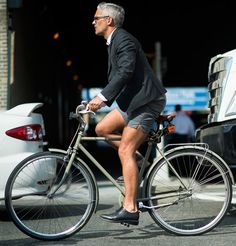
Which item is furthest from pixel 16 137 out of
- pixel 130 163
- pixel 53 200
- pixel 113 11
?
pixel 113 11

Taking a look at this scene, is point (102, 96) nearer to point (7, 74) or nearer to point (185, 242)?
point (185, 242)

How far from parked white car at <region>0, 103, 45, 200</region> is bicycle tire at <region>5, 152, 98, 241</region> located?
78 cm

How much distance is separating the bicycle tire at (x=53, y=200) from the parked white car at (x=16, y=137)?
778 mm

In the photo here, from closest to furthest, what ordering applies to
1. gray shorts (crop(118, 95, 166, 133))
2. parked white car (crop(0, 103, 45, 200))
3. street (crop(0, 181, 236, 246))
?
street (crop(0, 181, 236, 246)), gray shorts (crop(118, 95, 166, 133)), parked white car (crop(0, 103, 45, 200))

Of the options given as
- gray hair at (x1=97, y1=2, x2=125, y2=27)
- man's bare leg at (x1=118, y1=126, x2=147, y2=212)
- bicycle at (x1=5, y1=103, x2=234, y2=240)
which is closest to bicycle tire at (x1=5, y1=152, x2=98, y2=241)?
bicycle at (x1=5, y1=103, x2=234, y2=240)

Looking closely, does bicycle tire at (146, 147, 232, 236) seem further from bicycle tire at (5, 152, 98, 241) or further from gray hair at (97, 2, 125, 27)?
gray hair at (97, 2, 125, 27)

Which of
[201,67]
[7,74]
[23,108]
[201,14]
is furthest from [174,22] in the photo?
[23,108]

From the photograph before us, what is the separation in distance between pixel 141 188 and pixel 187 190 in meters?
0.41

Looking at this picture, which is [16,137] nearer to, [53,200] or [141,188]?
[53,200]

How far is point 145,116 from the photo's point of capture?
5.64 meters

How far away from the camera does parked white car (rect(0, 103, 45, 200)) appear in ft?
21.4

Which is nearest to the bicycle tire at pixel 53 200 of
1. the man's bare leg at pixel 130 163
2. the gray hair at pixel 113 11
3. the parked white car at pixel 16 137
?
the man's bare leg at pixel 130 163

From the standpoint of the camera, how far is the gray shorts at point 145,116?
564 cm

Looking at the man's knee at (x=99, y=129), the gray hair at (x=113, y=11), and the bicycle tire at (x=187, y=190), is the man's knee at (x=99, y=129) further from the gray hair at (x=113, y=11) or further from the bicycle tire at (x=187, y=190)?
Result: the gray hair at (x=113, y=11)
